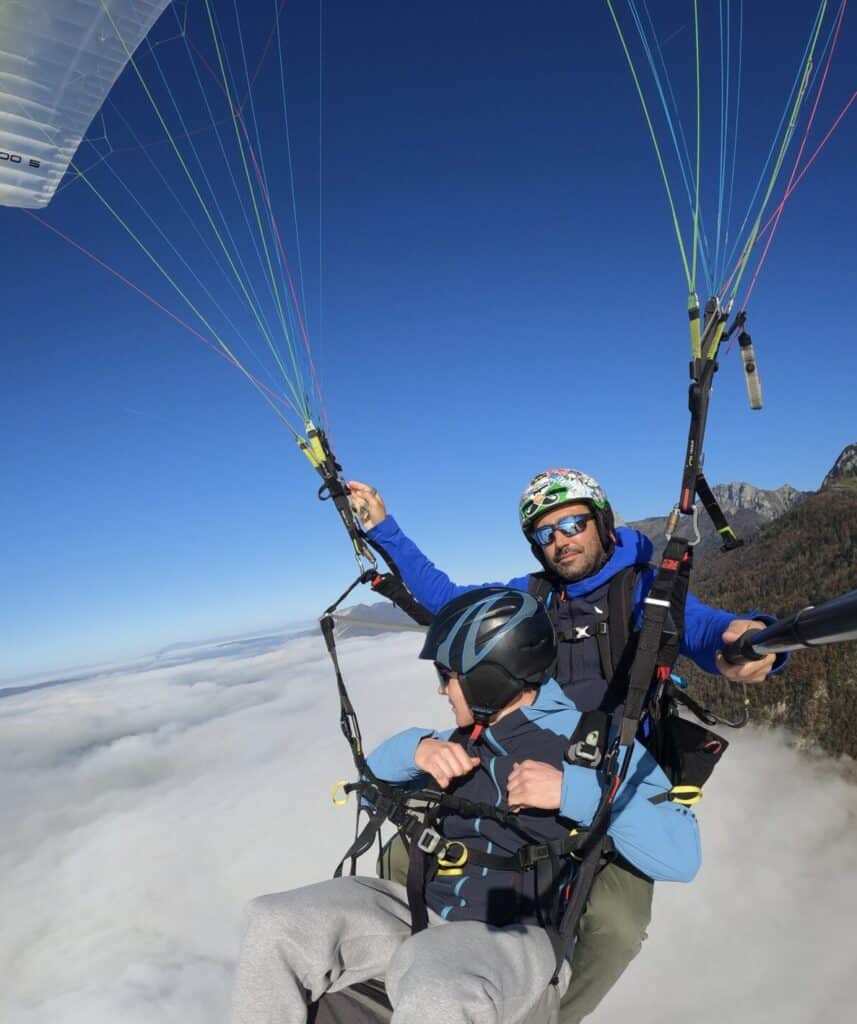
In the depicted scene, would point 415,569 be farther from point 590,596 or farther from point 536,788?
point 536,788

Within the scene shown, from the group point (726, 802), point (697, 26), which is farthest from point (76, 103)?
point (726, 802)

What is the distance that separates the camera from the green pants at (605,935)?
2350mm

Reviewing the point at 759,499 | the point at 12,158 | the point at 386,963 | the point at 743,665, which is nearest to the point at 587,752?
the point at 743,665

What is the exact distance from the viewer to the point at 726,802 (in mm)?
55031

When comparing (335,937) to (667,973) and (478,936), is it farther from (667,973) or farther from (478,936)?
(667,973)

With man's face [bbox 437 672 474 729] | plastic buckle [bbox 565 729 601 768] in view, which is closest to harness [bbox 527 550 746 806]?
plastic buckle [bbox 565 729 601 768]

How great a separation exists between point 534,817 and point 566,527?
159cm

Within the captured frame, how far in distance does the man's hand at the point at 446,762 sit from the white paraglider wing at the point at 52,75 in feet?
23.3

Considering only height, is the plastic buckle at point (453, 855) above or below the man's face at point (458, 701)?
below

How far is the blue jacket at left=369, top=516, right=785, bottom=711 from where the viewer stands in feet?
9.11

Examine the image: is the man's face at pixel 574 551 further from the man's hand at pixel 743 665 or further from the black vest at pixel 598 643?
the man's hand at pixel 743 665

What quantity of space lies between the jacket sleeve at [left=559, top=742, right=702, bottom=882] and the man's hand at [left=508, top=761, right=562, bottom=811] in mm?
26

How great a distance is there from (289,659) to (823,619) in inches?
6416

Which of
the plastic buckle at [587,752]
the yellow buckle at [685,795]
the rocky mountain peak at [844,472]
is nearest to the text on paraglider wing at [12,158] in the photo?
the plastic buckle at [587,752]
